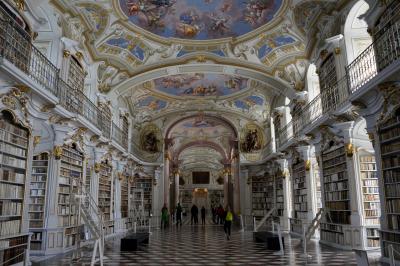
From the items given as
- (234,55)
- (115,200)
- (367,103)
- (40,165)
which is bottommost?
(115,200)

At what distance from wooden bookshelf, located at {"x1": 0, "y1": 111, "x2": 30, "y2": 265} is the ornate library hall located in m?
0.03

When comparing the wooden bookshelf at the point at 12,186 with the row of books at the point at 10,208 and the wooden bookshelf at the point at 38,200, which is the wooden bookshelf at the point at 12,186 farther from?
the wooden bookshelf at the point at 38,200

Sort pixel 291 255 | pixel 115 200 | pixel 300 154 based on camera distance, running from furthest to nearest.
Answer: pixel 115 200, pixel 300 154, pixel 291 255

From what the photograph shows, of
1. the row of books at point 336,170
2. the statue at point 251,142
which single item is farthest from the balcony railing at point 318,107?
the statue at point 251,142

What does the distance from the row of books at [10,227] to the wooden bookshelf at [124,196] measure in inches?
354

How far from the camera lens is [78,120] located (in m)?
9.52

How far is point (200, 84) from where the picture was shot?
17.4m

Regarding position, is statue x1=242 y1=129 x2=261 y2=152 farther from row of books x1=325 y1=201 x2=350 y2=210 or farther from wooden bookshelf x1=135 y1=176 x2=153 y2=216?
row of books x1=325 y1=201 x2=350 y2=210

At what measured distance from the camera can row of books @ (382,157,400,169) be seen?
21.3ft

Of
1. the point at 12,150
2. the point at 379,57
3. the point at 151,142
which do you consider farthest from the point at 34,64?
the point at 151,142

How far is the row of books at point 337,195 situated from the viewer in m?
9.25

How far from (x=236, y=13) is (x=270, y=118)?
9.02 meters

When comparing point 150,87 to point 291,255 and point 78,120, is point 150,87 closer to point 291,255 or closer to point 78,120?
point 78,120

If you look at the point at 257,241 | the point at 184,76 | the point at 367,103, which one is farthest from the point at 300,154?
the point at 184,76
